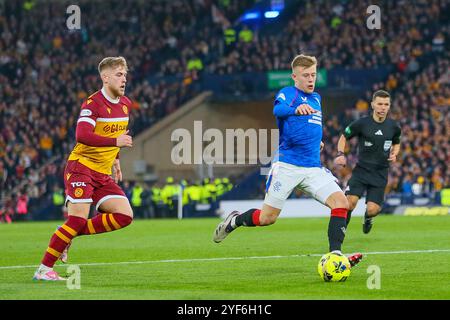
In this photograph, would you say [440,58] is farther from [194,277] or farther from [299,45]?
[194,277]

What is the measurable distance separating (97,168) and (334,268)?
118 inches

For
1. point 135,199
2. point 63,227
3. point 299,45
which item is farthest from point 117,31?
point 63,227

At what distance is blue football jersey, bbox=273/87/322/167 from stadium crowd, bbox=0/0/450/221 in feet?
73.2

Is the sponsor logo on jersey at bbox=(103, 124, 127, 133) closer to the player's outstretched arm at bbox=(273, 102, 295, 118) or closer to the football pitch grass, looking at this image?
the football pitch grass

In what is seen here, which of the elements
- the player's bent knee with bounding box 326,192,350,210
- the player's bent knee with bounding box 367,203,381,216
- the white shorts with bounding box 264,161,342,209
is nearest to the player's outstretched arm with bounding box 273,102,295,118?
the white shorts with bounding box 264,161,342,209

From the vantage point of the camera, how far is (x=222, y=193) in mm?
34562

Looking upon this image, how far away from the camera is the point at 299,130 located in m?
11.6

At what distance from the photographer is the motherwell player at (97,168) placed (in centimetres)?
1116

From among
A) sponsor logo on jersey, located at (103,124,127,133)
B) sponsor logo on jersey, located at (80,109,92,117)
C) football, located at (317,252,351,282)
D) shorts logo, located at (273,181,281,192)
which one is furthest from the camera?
shorts logo, located at (273,181,281,192)

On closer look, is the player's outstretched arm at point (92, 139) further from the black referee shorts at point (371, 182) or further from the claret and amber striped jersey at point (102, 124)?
the black referee shorts at point (371, 182)

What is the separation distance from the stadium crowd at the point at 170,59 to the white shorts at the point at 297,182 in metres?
22.3

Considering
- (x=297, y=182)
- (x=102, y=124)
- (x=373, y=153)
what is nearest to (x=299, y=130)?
(x=297, y=182)

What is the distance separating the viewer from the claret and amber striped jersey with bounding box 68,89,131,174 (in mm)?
11383

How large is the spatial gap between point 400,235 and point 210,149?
769 inches
